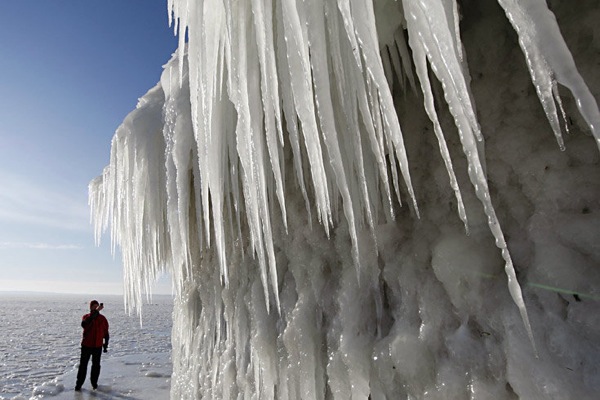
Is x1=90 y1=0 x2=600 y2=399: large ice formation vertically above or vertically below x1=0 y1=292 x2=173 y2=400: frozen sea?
above

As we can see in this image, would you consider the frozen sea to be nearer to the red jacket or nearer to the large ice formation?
the red jacket

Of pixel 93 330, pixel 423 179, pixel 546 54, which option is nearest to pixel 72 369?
pixel 93 330

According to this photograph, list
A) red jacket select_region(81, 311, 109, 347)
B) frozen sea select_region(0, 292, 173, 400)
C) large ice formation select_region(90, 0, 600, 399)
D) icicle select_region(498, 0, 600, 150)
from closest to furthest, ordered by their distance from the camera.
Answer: icicle select_region(498, 0, 600, 150) < large ice formation select_region(90, 0, 600, 399) < red jacket select_region(81, 311, 109, 347) < frozen sea select_region(0, 292, 173, 400)

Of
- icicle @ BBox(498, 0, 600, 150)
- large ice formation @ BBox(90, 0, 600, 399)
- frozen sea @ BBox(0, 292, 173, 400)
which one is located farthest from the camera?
frozen sea @ BBox(0, 292, 173, 400)

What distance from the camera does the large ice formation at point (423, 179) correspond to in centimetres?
89

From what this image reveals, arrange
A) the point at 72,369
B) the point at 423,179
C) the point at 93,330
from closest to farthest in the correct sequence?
the point at 423,179
the point at 93,330
the point at 72,369

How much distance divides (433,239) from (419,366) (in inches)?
15.2

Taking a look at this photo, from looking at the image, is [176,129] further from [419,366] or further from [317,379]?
[419,366]

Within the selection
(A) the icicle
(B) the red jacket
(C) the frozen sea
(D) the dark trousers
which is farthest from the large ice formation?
(D) the dark trousers

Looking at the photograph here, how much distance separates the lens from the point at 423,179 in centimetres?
134

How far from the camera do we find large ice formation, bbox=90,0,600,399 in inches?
35.0

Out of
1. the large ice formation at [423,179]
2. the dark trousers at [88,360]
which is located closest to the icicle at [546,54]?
the large ice formation at [423,179]

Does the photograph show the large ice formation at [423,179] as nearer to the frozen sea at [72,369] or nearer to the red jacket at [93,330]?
the frozen sea at [72,369]

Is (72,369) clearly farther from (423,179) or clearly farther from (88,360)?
(423,179)
